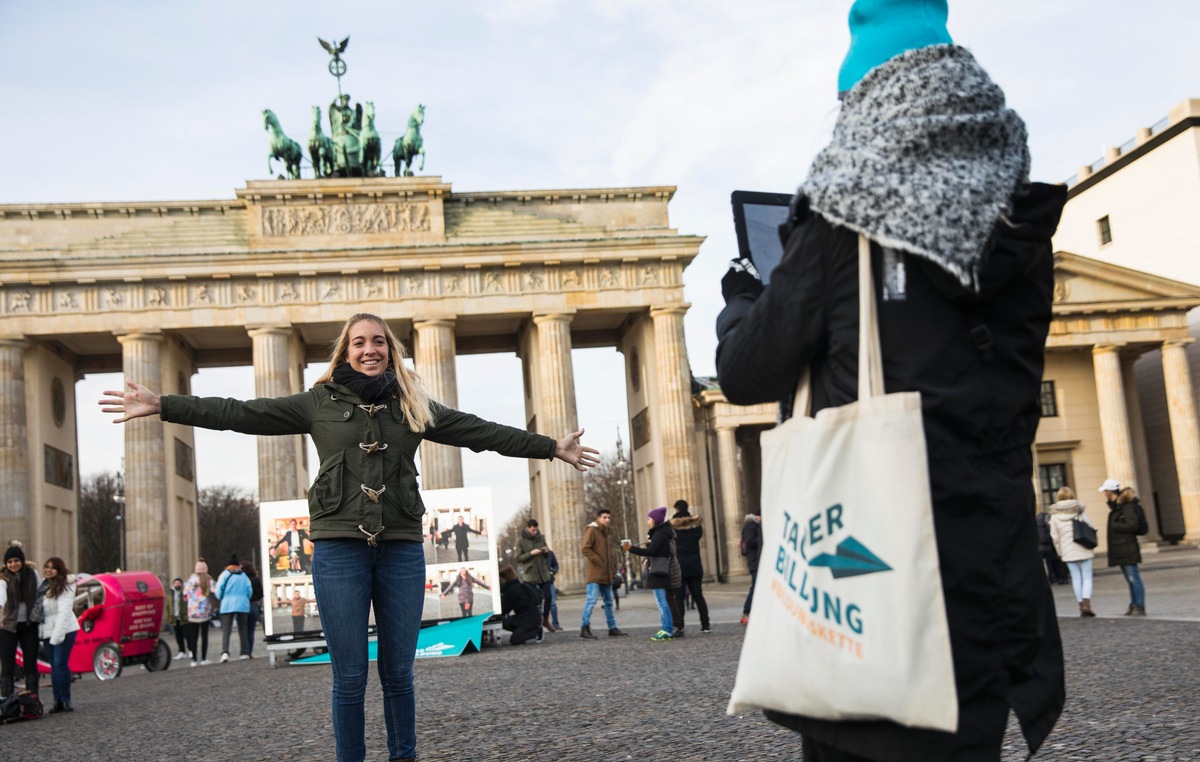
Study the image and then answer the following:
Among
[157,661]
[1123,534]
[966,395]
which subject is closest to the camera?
[966,395]

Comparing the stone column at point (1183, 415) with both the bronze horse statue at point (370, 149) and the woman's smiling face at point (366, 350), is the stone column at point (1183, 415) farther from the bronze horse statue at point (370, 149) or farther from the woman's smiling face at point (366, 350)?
the woman's smiling face at point (366, 350)

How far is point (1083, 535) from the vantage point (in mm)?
15477

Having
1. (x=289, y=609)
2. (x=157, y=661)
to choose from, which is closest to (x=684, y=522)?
(x=289, y=609)

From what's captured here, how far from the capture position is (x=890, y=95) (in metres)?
2.42

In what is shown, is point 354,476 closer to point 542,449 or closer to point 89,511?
point 542,449

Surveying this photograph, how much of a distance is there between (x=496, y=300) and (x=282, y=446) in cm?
942

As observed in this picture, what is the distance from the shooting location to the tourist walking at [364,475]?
4875 millimetres

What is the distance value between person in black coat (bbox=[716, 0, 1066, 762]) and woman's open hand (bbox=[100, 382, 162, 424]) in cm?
295

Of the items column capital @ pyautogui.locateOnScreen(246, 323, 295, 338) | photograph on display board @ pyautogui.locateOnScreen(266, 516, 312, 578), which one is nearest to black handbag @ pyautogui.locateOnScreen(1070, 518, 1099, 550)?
photograph on display board @ pyautogui.locateOnScreen(266, 516, 312, 578)

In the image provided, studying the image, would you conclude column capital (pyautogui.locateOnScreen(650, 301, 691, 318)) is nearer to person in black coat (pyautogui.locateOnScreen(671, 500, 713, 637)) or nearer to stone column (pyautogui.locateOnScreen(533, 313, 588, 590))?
stone column (pyautogui.locateOnScreen(533, 313, 588, 590))

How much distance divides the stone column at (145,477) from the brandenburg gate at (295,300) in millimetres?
70

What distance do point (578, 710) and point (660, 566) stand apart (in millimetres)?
8299

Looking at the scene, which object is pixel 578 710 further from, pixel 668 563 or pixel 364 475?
pixel 668 563

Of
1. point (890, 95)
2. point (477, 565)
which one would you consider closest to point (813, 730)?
point (890, 95)
